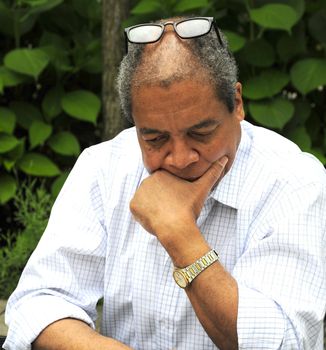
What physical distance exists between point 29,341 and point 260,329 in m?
0.69

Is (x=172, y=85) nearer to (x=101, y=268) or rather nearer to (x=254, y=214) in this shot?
(x=254, y=214)

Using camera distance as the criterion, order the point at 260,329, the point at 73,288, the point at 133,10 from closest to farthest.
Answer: the point at 260,329 → the point at 73,288 → the point at 133,10

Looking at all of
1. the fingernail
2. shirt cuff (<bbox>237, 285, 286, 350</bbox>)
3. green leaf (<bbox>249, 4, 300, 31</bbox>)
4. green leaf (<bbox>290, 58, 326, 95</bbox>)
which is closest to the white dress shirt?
shirt cuff (<bbox>237, 285, 286, 350</bbox>)

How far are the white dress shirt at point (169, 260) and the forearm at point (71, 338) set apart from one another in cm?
3

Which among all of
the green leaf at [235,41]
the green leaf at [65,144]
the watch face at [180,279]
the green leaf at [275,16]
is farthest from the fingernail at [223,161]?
the green leaf at [65,144]

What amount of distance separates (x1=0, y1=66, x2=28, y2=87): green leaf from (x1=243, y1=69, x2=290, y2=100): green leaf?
1.22 metres

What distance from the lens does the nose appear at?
265 cm

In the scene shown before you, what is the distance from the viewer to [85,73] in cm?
555

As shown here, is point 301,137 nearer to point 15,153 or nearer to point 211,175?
point 15,153

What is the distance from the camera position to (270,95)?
5.04m

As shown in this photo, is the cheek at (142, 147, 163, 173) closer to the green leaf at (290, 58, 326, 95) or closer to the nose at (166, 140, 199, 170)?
the nose at (166, 140, 199, 170)

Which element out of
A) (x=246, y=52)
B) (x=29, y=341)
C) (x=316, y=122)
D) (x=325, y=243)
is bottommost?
(x=29, y=341)

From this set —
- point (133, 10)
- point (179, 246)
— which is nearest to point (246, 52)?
point (133, 10)

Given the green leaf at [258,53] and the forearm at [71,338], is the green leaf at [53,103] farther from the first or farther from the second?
the forearm at [71,338]
